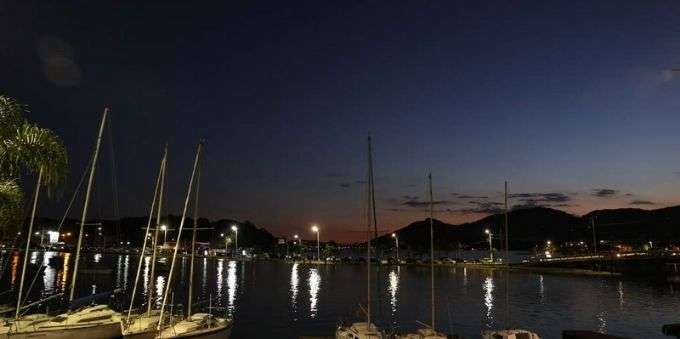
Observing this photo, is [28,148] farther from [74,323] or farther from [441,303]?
[441,303]

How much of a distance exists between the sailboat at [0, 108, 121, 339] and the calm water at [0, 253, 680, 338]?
18.0m

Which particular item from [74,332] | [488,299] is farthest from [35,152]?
[488,299]

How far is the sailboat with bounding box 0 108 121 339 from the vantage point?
34.0 meters

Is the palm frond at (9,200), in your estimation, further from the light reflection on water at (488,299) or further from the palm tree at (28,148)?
the light reflection on water at (488,299)

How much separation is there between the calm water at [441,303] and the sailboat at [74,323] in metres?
18.0

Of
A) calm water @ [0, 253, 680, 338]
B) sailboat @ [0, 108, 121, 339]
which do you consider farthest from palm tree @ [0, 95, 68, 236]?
calm water @ [0, 253, 680, 338]

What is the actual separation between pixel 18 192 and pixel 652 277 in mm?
169610

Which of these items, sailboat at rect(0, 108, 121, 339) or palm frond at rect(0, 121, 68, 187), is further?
sailboat at rect(0, 108, 121, 339)

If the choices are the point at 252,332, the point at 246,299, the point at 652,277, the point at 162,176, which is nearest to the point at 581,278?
the point at 652,277

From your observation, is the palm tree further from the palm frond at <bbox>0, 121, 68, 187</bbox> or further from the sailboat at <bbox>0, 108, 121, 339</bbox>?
the sailboat at <bbox>0, 108, 121, 339</bbox>

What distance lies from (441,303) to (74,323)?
64.6 m

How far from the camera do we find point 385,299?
92.3 m

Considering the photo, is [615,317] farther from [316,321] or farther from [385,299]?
[316,321]

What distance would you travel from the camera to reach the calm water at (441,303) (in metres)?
64.2
